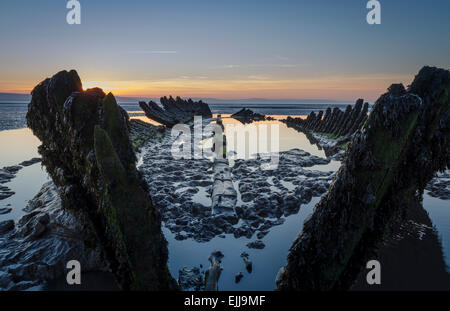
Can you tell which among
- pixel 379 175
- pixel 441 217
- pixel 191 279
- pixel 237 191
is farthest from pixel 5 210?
pixel 441 217

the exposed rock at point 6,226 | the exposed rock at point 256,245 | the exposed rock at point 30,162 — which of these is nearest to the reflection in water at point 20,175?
the exposed rock at point 30,162

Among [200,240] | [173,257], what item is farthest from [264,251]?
[173,257]

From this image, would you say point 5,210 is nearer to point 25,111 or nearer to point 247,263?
point 247,263

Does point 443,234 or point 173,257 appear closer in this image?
point 173,257

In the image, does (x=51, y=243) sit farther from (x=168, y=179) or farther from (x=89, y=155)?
(x=168, y=179)

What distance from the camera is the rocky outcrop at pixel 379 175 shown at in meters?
2.92

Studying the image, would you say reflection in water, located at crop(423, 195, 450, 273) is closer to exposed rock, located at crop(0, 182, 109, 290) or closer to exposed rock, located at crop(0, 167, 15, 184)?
exposed rock, located at crop(0, 182, 109, 290)

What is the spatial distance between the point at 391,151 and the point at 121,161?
3.33m

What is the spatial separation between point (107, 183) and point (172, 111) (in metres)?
36.5

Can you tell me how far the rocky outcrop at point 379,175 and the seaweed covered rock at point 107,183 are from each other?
2035 mm

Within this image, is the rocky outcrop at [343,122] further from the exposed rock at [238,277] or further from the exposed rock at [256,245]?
the exposed rock at [238,277]

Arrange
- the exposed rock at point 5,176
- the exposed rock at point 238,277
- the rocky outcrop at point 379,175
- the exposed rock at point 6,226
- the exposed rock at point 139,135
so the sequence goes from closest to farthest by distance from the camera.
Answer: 1. the rocky outcrop at point 379,175
2. the exposed rock at point 238,277
3. the exposed rock at point 6,226
4. the exposed rock at point 5,176
5. the exposed rock at point 139,135
